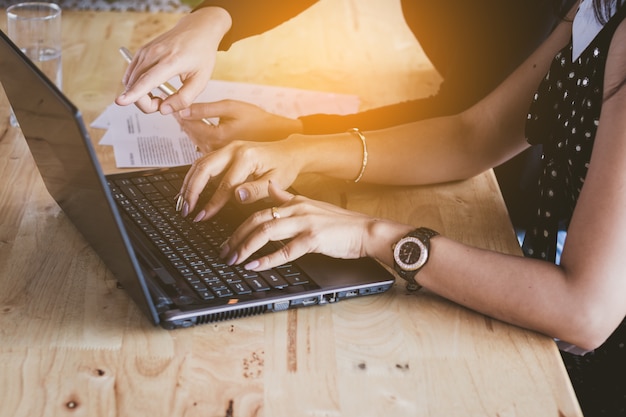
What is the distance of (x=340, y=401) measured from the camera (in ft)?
2.80

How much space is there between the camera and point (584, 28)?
1.13m

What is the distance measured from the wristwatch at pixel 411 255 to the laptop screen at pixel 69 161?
12.6 inches

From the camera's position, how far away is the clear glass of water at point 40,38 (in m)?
1.42

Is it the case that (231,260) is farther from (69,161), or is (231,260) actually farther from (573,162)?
(573,162)

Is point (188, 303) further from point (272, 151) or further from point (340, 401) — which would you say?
point (272, 151)

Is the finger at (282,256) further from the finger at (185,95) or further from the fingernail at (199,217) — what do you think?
the finger at (185,95)

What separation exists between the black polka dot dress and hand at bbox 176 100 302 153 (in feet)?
1.41

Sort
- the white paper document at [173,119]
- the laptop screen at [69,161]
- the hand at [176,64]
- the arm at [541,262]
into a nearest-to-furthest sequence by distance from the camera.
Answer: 1. the laptop screen at [69,161]
2. the arm at [541,262]
3. the hand at [176,64]
4. the white paper document at [173,119]

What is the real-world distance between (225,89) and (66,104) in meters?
0.76

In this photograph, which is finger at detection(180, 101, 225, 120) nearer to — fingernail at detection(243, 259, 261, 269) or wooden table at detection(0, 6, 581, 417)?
wooden table at detection(0, 6, 581, 417)

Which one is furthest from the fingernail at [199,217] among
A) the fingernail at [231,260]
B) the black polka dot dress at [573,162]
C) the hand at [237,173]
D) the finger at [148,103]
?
the black polka dot dress at [573,162]

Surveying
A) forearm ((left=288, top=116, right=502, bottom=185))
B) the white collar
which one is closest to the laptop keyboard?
forearm ((left=288, top=116, right=502, bottom=185))

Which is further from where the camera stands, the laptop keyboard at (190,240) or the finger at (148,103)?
the finger at (148,103)

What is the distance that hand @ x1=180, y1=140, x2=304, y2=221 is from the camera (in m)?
1.12
